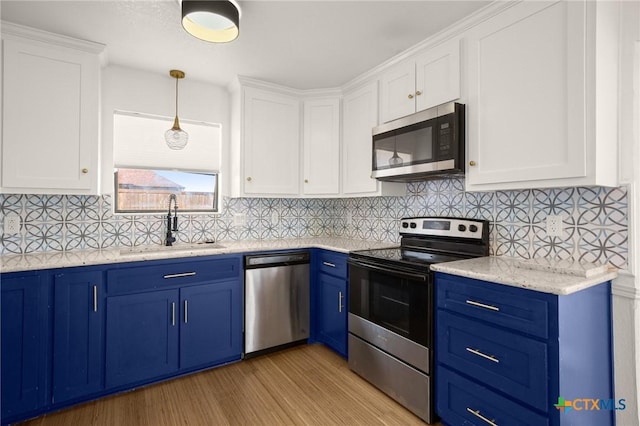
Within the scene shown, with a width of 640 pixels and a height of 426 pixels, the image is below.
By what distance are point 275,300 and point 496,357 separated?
1719mm

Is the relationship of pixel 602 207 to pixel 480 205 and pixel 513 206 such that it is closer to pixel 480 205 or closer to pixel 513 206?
pixel 513 206

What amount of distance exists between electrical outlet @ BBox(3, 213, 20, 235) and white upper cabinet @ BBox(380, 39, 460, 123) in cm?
277

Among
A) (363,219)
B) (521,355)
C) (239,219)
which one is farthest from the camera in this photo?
(363,219)

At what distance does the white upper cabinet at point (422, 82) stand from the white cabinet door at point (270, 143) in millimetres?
961

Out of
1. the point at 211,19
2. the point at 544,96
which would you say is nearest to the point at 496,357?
the point at 544,96

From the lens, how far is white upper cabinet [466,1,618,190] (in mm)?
1441

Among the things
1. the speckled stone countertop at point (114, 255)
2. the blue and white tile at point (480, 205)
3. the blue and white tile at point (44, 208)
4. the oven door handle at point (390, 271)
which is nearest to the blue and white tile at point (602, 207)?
the blue and white tile at point (480, 205)

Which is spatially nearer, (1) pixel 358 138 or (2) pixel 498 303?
(2) pixel 498 303

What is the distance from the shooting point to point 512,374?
144 cm

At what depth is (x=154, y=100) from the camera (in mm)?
2744

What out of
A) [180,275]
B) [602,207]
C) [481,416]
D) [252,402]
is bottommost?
[252,402]

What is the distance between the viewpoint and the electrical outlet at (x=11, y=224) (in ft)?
7.13

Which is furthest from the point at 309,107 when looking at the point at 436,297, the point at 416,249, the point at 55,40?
the point at 436,297

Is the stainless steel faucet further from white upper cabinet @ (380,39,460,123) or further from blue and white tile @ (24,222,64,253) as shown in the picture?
white upper cabinet @ (380,39,460,123)
